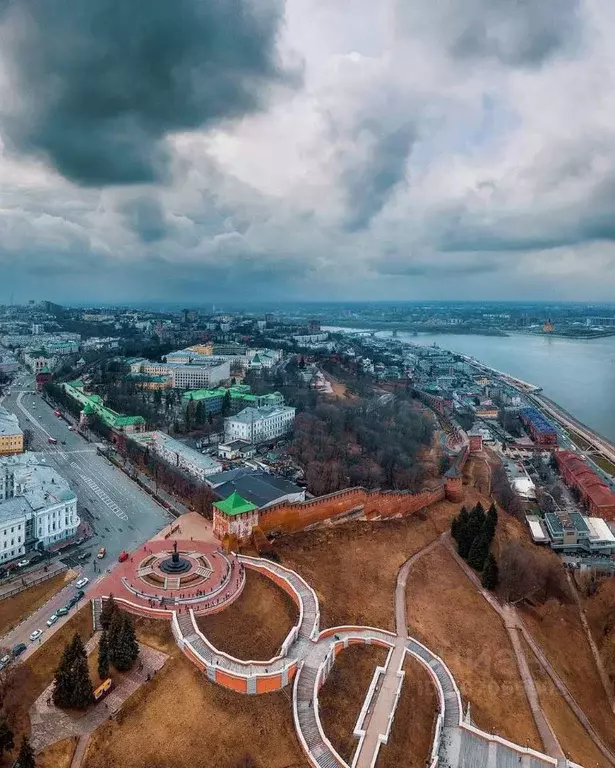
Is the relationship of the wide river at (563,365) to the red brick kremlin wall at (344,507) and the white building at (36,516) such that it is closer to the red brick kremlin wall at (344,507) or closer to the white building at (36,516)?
the red brick kremlin wall at (344,507)

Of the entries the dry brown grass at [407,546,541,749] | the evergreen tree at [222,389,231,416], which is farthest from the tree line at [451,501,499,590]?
the evergreen tree at [222,389,231,416]

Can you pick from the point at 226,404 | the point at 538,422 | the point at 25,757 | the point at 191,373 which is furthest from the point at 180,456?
the point at 538,422

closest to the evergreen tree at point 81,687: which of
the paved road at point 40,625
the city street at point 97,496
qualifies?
the paved road at point 40,625

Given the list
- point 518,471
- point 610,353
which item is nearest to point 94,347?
point 518,471

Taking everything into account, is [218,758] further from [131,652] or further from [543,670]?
[543,670]

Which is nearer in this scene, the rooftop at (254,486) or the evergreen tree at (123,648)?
the evergreen tree at (123,648)
